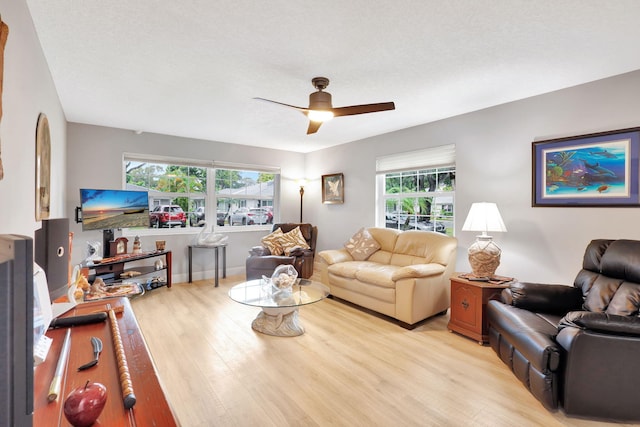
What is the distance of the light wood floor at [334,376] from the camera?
1.92 meters

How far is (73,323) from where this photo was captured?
1413 millimetres

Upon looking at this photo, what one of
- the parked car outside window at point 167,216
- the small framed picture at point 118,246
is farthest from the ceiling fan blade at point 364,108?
the parked car outside window at point 167,216

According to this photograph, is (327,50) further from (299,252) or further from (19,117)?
(299,252)

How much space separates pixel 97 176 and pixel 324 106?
356cm

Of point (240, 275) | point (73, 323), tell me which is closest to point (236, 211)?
point (240, 275)

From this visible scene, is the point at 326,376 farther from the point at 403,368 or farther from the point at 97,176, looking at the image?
the point at 97,176

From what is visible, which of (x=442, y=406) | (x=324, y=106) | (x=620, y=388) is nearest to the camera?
(x=620, y=388)

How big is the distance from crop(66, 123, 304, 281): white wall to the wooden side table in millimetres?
3705

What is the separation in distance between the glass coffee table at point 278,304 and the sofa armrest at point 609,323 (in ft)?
6.41

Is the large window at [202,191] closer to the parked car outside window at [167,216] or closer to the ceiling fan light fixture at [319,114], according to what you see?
the parked car outside window at [167,216]

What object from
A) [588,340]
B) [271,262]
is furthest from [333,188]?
[588,340]

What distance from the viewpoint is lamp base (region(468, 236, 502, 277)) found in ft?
10.1

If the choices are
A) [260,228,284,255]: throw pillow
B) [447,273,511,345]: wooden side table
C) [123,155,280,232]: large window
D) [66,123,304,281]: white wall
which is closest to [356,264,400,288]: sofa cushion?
[447,273,511,345]: wooden side table

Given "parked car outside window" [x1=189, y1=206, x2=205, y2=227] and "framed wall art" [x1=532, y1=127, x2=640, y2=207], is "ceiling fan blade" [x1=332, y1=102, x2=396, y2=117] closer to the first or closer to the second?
"framed wall art" [x1=532, y1=127, x2=640, y2=207]
